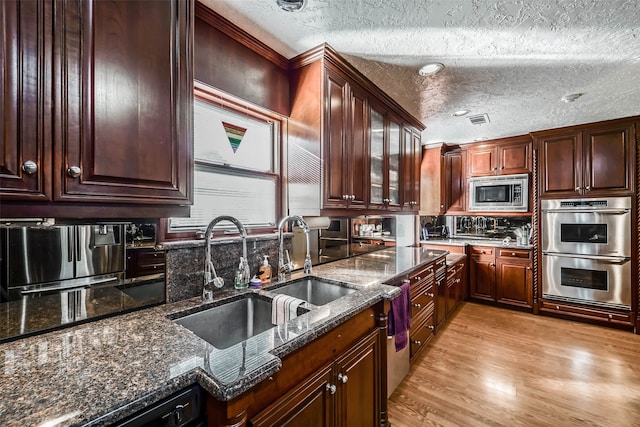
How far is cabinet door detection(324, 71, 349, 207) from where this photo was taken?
6.18 feet

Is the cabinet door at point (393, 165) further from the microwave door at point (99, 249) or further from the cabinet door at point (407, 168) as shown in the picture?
the microwave door at point (99, 249)

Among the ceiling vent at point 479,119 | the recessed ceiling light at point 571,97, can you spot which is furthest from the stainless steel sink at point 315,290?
the recessed ceiling light at point 571,97

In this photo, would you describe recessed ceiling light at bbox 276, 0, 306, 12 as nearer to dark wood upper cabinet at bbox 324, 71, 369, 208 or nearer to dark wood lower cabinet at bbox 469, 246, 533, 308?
dark wood upper cabinet at bbox 324, 71, 369, 208

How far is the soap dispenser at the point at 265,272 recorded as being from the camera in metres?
1.76

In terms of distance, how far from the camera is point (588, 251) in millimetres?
3320

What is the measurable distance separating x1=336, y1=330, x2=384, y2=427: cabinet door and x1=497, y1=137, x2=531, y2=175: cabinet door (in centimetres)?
357

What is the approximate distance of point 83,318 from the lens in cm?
115

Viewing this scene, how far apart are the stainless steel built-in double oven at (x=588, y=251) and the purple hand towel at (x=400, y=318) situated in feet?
8.96

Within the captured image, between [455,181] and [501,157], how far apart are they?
69cm

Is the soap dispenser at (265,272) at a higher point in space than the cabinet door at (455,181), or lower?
lower

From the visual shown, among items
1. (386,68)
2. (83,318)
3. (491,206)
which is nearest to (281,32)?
(386,68)

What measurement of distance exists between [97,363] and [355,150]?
1.86 meters

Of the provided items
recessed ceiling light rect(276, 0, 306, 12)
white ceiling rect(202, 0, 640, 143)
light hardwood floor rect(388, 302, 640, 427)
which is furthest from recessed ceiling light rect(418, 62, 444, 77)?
light hardwood floor rect(388, 302, 640, 427)

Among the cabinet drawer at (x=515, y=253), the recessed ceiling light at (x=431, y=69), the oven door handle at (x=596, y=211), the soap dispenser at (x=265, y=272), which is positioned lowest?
the cabinet drawer at (x=515, y=253)
